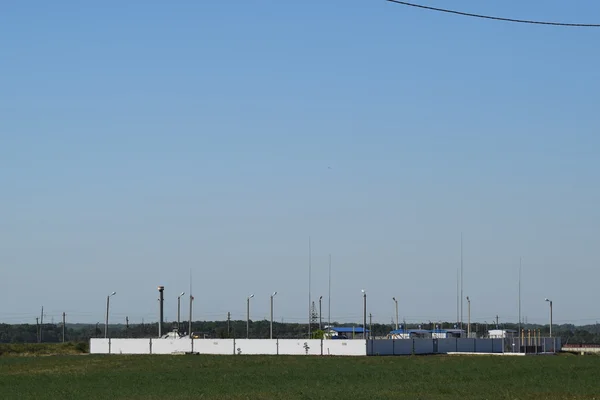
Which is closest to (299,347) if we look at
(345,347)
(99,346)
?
(345,347)

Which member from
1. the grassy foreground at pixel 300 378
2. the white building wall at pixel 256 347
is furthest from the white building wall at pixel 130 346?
the grassy foreground at pixel 300 378

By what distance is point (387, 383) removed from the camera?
61.1m

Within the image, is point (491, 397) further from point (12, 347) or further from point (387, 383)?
point (12, 347)

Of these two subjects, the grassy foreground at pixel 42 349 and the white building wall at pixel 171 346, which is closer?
A: the white building wall at pixel 171 346

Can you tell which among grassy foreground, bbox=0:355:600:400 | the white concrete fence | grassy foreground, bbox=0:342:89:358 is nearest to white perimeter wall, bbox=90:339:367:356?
the white concrete fence

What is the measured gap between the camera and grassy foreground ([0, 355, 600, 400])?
54.2 m

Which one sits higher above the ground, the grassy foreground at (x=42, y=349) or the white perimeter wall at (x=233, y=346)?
the white perimeter wall at (x=233, y=346)

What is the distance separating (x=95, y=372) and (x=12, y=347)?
5603 centimetres

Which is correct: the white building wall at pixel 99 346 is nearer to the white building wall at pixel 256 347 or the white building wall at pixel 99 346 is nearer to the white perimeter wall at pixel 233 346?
the white perimeter wall at pixel 233 346

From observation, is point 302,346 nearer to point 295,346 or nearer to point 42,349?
point 295,346

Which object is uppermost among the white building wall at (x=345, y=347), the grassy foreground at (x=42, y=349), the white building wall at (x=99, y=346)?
the white building wall at (x=345, y=347)

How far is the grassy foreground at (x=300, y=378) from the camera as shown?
5419 cm

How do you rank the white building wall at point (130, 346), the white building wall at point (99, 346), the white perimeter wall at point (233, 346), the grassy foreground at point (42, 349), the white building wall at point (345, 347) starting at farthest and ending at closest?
the grassy foreground at point (42, 349)
the white building wall at point (99, 346)
the white building wall at point (130, 346)
the white perimeter wall at point (233, 346)
the white building wall at point (345, 347)

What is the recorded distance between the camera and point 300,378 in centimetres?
6662
